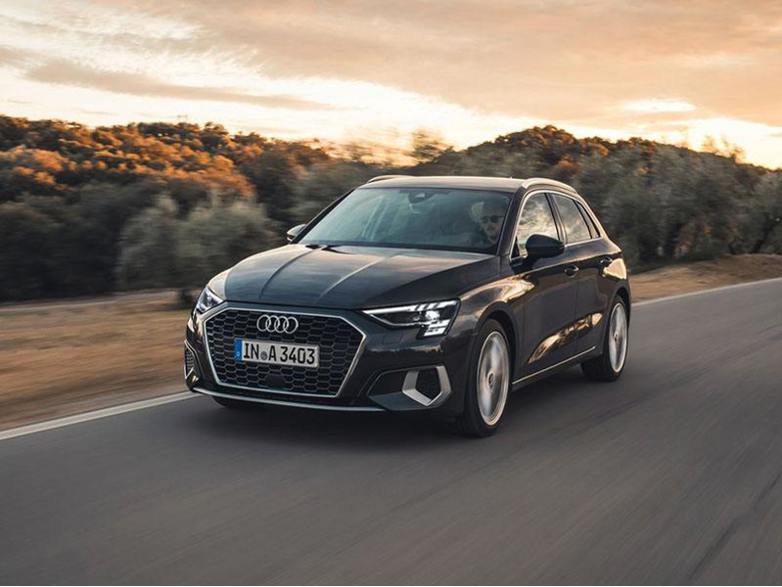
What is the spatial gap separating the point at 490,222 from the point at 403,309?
1561mm

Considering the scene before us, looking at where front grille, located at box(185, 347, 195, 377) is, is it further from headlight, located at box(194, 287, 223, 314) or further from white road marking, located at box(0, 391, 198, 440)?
white road marking, located at box(0, 391, 198, 440)

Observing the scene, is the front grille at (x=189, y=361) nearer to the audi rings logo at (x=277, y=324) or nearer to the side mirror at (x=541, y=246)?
the audi rings logo at (x=277, y=324)

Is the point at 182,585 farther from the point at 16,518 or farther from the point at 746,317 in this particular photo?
the point at 746,317

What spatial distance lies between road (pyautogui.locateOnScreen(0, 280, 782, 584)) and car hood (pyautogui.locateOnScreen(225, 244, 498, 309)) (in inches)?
34.8

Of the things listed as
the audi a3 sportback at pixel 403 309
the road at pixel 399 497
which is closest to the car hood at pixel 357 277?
the audi a3 sportback at pixel 403 309

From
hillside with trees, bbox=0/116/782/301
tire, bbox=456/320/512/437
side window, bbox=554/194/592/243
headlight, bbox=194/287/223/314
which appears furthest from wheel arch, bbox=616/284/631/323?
hillside with trees, bbox=0/116/782/301

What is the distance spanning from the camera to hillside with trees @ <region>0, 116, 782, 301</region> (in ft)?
80.5

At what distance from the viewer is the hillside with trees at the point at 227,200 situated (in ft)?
80.5

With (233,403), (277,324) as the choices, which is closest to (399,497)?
(277,324)

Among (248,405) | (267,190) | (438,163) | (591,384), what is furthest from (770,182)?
(248,405)

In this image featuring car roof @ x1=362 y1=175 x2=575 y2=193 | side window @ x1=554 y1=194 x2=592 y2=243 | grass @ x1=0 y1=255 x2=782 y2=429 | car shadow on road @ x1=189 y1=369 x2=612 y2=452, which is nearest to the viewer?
car shadow on road @ x1=189 y1=369 x2=612 y2=452

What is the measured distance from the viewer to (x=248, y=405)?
23.7ft

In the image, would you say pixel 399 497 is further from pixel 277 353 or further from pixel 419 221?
pixel 419 221

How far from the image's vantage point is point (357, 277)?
6.84 meters
